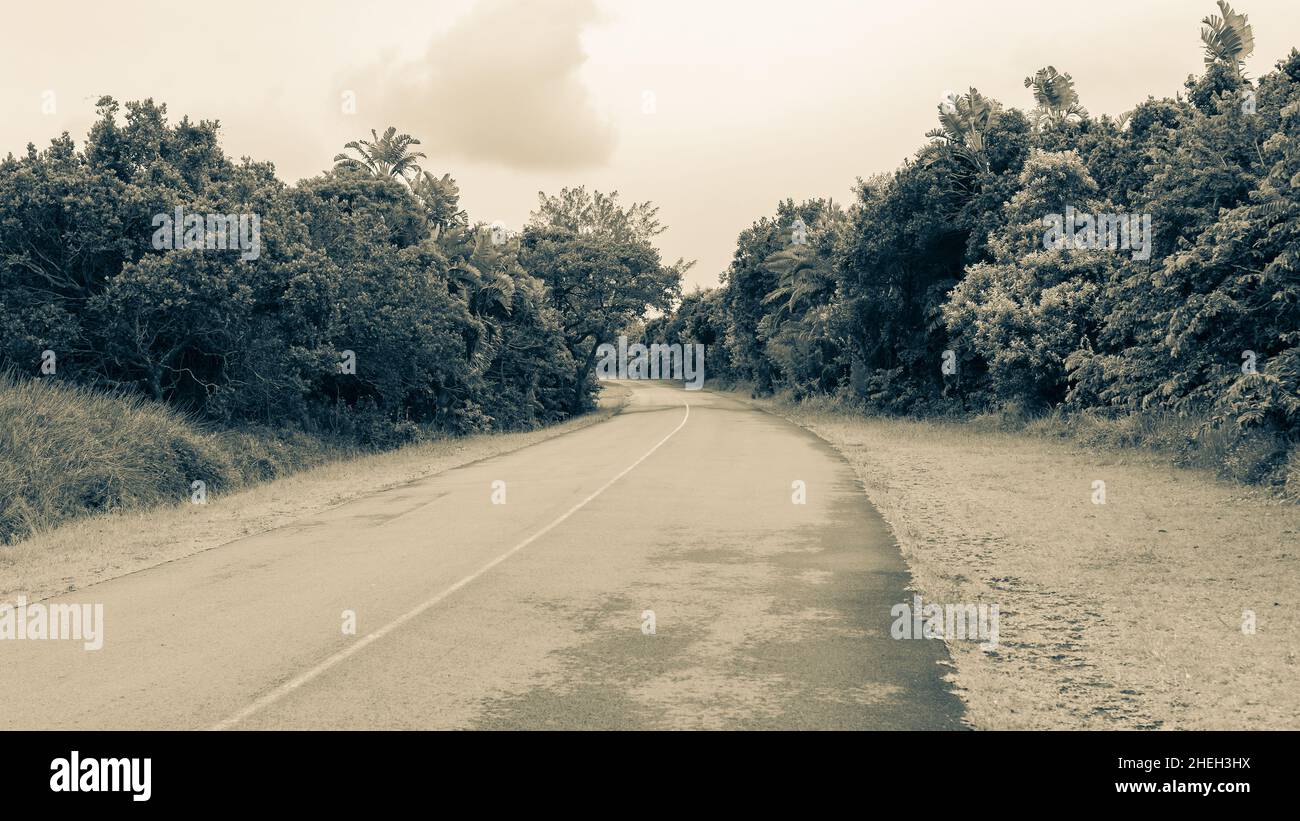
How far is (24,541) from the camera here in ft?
43.0

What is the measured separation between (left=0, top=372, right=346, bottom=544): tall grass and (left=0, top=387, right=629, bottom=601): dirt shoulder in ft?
1.84

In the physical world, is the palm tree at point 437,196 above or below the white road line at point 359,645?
above

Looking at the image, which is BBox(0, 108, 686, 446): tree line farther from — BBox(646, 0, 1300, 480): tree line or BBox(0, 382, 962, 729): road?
BBox(646, 0, 1300, 480): tree line

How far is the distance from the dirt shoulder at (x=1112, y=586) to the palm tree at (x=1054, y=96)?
1698cm

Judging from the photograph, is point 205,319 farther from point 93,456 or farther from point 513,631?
point 513,631

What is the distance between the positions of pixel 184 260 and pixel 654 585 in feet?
48.1

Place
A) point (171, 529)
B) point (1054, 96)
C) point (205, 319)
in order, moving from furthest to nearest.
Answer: point (1054, 96) → point (205, 319) → point (171, 529)

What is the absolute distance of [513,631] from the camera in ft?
25.8

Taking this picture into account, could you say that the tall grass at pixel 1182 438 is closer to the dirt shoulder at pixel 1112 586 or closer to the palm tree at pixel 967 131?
the dirt shoulder at pixel 1112 586

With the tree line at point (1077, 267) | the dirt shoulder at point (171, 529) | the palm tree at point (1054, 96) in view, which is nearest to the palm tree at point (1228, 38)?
the tree line at point (1077, 267)

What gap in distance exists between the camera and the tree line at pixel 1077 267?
1623cm

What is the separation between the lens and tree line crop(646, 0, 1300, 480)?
16234mm

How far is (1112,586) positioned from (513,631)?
5.83m

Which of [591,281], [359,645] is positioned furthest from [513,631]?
[591,281]
